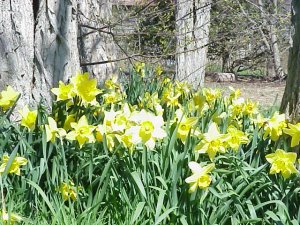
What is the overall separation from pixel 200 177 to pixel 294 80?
0.95m

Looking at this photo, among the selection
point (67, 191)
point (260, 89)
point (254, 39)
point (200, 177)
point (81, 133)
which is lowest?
point (260, 89)

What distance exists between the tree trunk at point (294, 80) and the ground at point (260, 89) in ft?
26.1

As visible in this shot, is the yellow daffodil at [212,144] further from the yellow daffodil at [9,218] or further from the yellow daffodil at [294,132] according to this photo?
the yellow daffodil at [9,218]

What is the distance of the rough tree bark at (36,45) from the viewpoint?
12.1ft

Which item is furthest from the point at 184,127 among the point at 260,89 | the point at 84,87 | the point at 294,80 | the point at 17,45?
the point at 260,89

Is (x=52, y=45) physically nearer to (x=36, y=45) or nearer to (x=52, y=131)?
(x=36, y=45)

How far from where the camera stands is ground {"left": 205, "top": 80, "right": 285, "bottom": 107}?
11.8 m

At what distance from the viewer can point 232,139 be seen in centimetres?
257

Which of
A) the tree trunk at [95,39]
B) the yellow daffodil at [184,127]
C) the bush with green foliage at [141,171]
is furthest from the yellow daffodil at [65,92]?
the tree trunk at [95,39]

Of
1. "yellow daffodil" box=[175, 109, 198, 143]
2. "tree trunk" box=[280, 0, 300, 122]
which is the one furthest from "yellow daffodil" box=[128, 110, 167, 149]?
"tree trunk" box=[280, 0, 300, 122]

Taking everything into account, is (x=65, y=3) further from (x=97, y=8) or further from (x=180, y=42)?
(x=180, y=42)

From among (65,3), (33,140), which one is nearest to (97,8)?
(65,3)

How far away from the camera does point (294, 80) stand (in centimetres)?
292

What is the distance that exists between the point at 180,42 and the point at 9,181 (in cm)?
496
